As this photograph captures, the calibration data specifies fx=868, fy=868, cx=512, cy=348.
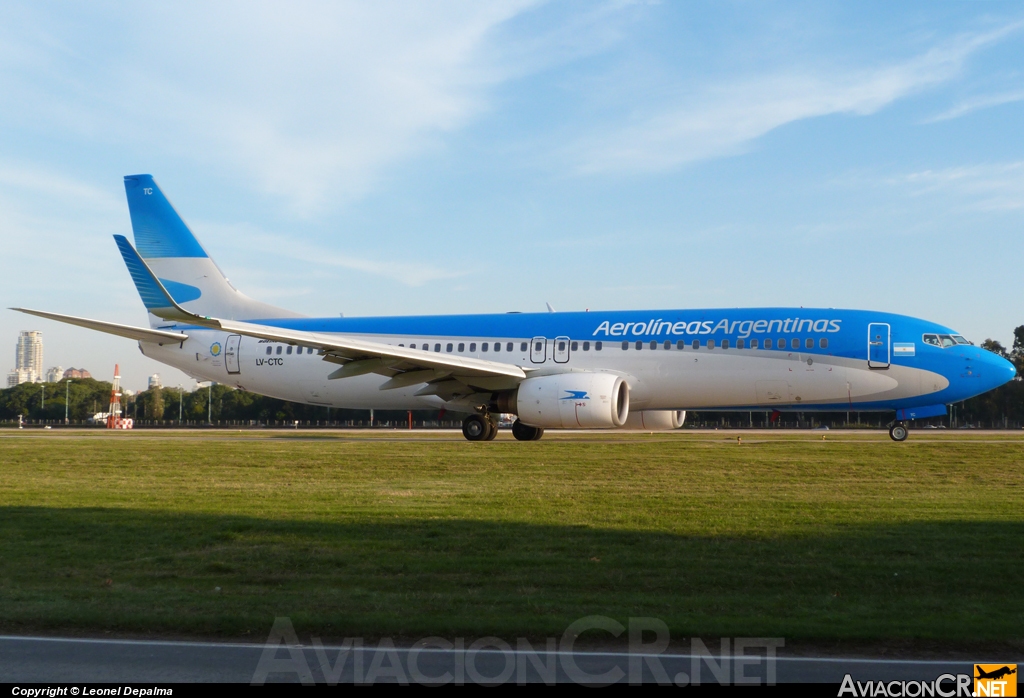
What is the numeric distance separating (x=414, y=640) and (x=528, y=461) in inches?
470

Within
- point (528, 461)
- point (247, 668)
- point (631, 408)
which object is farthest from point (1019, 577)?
point (631, 408)

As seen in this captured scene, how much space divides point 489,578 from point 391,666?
8.94 ft

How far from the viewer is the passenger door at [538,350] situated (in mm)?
25375

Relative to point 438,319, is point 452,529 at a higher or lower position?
lower

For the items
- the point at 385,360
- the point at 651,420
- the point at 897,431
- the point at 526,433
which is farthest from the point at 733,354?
the point at 385,360

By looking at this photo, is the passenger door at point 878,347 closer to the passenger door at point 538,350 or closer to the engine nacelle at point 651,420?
the engine nacelle at point 651,420

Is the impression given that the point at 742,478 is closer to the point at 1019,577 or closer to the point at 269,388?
the point at 1019,577

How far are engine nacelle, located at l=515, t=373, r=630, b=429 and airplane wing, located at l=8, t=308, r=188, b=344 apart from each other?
1163 centimetres

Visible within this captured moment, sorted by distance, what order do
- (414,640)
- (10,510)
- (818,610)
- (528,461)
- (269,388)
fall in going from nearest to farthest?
(414,640) < (818,610) < (10,510) < (528,461) < (269,388)

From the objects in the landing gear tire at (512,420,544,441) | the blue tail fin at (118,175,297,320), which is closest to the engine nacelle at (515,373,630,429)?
the landing gear tire at (512,420,544,441)

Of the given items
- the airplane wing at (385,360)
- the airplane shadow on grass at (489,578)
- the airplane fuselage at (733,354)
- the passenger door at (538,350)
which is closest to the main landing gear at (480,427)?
the airplane wing at (385,360)

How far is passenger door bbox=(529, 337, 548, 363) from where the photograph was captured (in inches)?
999

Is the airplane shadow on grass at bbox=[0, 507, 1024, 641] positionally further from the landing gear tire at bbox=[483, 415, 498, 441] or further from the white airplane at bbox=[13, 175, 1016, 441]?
the landing gear tire at bbox=[483, 415, 498, 441]

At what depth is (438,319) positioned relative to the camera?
27672 millimetres
